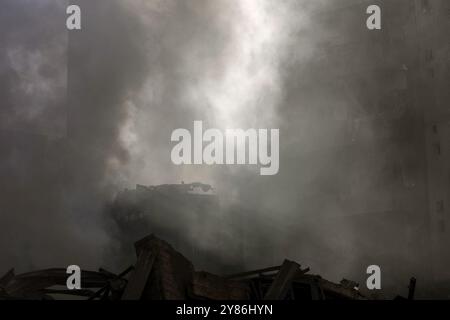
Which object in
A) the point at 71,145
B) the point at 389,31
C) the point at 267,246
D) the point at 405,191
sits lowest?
the point at 267,246

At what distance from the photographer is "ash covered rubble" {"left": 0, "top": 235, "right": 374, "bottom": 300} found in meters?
10.5

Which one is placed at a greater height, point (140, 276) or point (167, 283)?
point (140, 276)

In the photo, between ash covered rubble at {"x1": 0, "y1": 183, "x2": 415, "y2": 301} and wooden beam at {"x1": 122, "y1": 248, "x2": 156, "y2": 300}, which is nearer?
wooden beam at {"x1": 122, "y1": 248, "x2": 156, "y2": 300}

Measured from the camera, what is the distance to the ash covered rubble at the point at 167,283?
34.4ft

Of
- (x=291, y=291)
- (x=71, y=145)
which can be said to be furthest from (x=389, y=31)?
(x=291, y=291)

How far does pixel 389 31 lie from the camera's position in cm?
3656

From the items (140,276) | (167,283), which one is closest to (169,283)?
(167,283)

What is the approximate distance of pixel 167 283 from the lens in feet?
34.4

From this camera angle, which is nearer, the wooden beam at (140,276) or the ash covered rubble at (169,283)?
the wooden beam at (140,276)

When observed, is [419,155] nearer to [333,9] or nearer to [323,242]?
[323,242]

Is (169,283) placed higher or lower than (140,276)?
lower

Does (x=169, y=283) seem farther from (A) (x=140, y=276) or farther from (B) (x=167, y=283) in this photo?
(A) (x=140, y=276)

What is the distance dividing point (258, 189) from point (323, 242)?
4.96m

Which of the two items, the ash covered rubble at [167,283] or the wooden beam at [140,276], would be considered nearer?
the wooden beam at [140,276]
